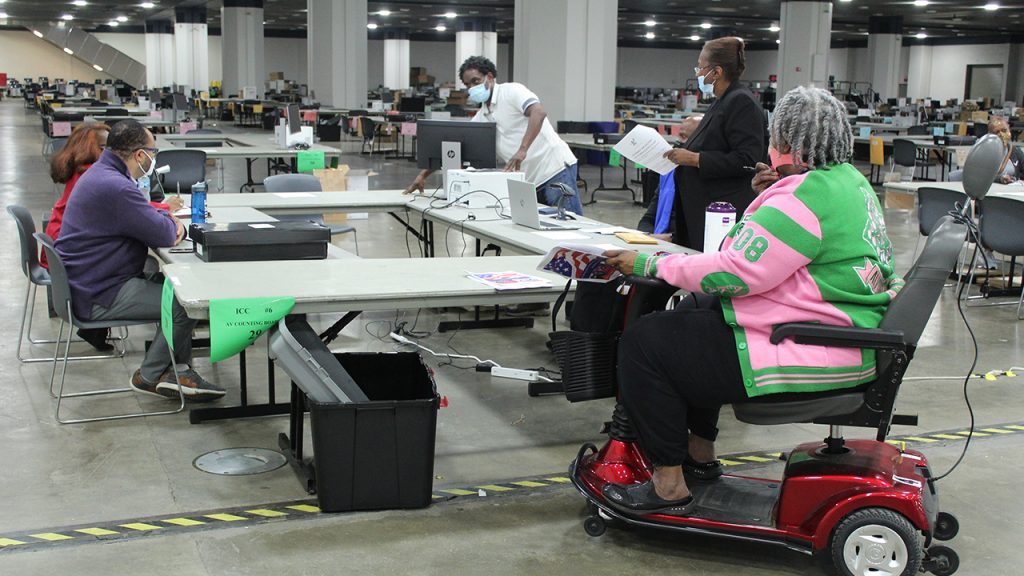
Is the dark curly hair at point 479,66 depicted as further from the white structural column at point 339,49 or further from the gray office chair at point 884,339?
the white structural column at point 339,49

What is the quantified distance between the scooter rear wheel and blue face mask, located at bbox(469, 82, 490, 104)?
3.95 metres

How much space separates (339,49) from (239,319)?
17.7 m

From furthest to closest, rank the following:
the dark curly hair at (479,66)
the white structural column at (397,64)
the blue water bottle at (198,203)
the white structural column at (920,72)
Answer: the white structural column at (920,72) < the white structural column at (397,64) < the dark curly hair at (479,66) < the blue water bottle at (198,203)

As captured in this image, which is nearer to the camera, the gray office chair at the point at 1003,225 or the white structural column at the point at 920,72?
the gray office chair at the point at 1003,225

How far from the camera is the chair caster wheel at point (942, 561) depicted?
104 inches

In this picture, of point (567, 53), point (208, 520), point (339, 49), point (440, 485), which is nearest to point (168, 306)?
point (208, 520)

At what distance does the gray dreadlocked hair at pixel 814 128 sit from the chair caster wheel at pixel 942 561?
40.7 inches

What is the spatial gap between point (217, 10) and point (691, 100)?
712 inches

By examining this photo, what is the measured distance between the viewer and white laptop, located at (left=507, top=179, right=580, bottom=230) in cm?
477

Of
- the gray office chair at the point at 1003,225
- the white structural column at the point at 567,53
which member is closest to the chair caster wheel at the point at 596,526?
the gray office chair at the point at 1003,225

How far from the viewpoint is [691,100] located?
22828 mm

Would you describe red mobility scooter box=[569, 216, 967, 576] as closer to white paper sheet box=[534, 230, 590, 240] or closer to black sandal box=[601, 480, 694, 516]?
black sandal box=[601, 480, 694, 516]

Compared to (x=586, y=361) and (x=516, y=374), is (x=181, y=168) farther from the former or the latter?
(x=586, y=361)

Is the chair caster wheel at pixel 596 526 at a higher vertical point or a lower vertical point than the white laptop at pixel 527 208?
lower
